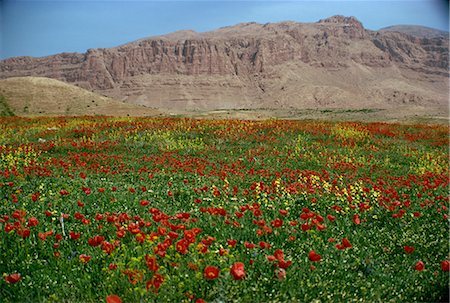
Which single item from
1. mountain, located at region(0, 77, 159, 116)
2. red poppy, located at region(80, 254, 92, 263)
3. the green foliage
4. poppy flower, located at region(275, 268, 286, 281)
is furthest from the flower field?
mountain, located at region(0, 77, 159, 116)

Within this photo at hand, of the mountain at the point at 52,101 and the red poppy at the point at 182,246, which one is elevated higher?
the mountain at the point at 52,101

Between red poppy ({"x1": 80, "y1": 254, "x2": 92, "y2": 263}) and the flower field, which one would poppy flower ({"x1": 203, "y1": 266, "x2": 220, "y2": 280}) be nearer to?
the flower field

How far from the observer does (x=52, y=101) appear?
57.4 metres

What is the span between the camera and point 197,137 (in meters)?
19.4

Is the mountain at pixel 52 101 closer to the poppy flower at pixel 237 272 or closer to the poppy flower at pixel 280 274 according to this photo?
the poppy flower at pixel 280 274

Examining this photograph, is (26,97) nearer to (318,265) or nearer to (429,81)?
(318,265)

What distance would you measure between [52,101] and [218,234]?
2267 inches

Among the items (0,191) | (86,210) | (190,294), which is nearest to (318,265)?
(190,294)

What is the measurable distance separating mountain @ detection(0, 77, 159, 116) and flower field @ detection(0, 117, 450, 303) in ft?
133

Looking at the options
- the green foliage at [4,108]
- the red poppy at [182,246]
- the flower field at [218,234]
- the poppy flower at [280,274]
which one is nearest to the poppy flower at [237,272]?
the flower field at [218,234]

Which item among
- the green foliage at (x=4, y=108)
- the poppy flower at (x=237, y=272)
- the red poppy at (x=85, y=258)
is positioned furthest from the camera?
the green foliage at (x=4, y=108)

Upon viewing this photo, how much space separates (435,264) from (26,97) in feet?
198

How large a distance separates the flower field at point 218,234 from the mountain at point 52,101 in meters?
40.7

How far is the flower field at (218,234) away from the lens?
14.2 feet
